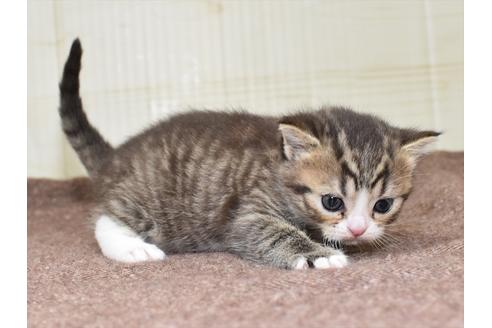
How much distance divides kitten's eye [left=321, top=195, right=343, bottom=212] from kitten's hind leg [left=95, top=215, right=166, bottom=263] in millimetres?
546

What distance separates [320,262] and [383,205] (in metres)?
0.31

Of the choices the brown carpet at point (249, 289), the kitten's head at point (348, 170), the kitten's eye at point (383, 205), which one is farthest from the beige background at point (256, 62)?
the kitten's eye at point (383, 205)

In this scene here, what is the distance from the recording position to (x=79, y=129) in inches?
94.7

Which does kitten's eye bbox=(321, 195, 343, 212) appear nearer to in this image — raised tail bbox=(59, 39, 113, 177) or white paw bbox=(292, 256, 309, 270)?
white paw bbox=(292, 256, 309, 270)

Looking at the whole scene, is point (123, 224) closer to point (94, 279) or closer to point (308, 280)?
point (94, 279)

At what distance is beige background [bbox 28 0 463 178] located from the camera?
2863 millimetres

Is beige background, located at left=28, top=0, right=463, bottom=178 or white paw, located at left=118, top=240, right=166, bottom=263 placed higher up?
beige background, located at left=28, top=0, right=463, bottom=178

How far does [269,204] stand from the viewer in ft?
6.54

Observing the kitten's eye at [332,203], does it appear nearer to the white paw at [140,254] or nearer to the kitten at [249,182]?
the kitten at [249,182]

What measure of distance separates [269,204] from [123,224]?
→ 1.85ft

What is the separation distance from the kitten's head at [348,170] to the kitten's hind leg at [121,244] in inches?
19.3

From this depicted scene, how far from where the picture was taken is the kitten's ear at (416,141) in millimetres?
1934

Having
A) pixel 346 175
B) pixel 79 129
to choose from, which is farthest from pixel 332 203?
pixel 79 129

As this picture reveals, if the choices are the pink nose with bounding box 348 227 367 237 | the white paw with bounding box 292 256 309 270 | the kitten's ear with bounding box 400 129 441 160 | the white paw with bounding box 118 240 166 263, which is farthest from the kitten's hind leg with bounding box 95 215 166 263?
the kitten's ear with bounding box 400 129 441 160
